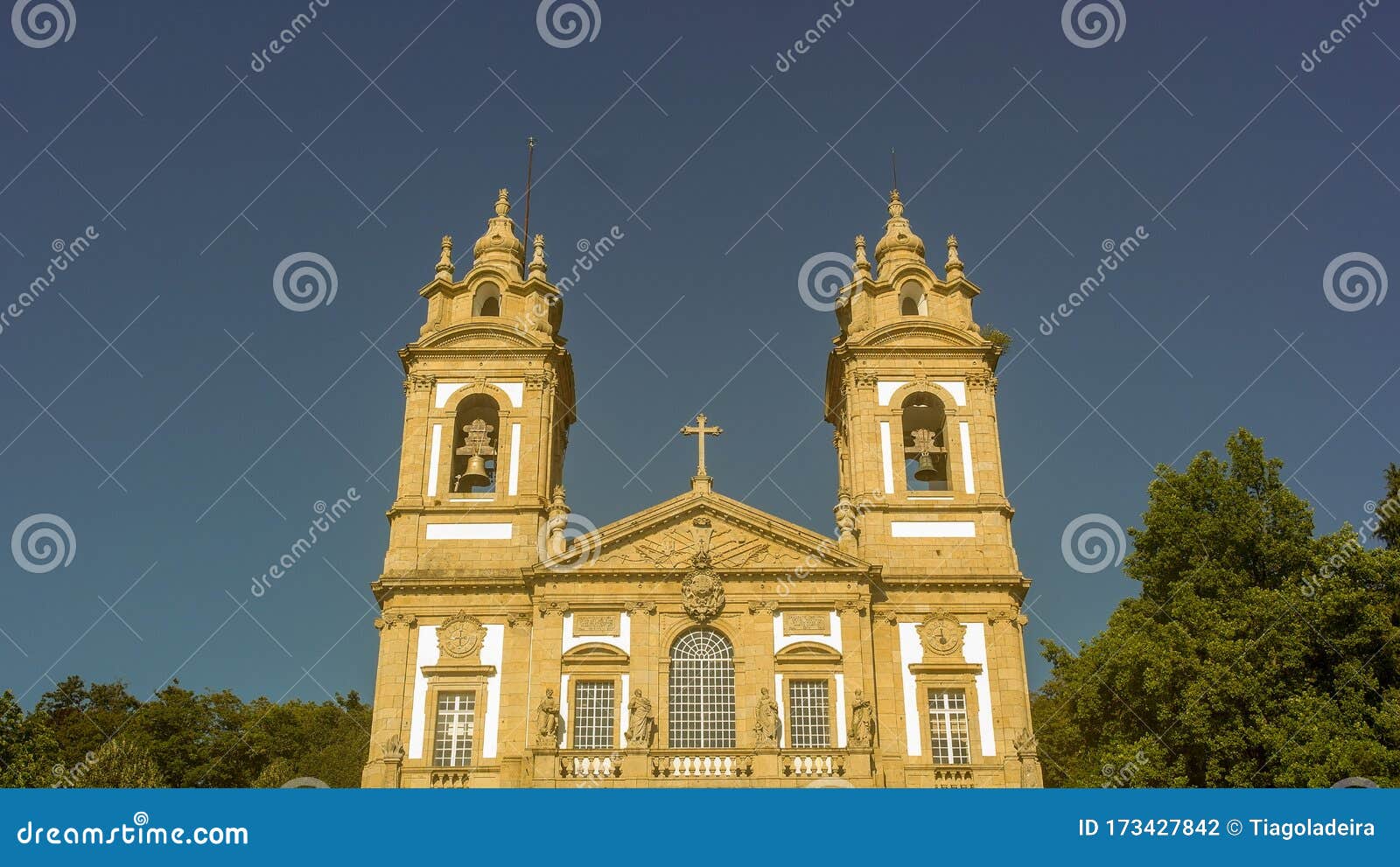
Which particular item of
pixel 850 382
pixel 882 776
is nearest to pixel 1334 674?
pixel 882 776

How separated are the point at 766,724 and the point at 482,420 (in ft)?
37.1

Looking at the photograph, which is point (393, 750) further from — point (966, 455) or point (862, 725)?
point (966, 455)

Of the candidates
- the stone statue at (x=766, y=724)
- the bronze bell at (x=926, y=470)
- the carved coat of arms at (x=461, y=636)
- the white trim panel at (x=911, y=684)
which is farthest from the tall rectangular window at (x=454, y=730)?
the bronze bell at (x=926, y=470)

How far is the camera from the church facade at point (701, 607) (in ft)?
86.1

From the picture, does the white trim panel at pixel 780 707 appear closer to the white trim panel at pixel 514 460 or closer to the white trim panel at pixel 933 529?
the white trim panel at pixel 933 529

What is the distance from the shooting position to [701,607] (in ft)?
90.0

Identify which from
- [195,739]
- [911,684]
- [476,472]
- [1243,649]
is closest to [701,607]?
[911,684]

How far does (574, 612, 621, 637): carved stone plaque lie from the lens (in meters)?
27.4

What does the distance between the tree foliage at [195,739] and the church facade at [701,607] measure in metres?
15.4

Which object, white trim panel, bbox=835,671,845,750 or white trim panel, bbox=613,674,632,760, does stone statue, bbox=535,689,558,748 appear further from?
white trim panel, bbox=835,671,845,750

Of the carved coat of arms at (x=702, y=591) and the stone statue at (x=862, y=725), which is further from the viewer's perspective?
the carved coat of arms at (x=702, y=591)

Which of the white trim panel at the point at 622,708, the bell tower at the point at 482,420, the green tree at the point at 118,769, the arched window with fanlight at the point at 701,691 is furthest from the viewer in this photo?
the green tree at the point at 118,769

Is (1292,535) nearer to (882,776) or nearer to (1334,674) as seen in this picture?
(1334,674)

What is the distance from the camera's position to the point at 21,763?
32.0 meters
